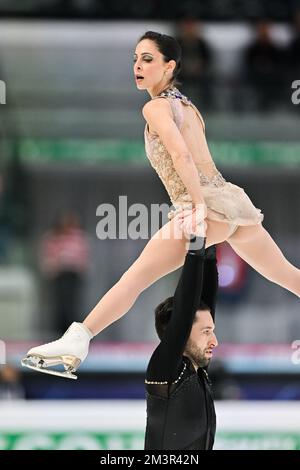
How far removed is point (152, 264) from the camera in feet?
11.7

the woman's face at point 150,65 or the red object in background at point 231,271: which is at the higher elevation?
the woman's face at point 150,65

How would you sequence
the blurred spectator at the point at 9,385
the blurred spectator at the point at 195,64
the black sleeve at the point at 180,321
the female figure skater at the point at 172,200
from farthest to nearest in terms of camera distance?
1. the blurred spectator at the point at 195,64
2. the blurred spectator at the point at 9,385
3. the female figure skater at the point at 172,200
4. the black sleeve at the point at 180,321

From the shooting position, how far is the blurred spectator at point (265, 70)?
923 cm

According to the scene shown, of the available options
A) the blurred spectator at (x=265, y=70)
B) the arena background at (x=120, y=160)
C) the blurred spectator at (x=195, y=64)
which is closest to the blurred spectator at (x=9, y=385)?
the arena background at (x=120, y=160)

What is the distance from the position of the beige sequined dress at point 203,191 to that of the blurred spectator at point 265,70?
5.74 metres

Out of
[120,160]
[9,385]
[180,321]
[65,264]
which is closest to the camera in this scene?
[180,321]

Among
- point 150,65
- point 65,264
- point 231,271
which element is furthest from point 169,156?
point 231,271

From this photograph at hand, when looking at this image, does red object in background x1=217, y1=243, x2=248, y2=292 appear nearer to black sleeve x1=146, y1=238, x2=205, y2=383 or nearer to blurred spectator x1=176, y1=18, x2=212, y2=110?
blurred spectator x1=176, y1=18, x2=212, y2=110

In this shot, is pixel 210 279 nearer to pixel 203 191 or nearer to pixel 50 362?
pixel 203 191

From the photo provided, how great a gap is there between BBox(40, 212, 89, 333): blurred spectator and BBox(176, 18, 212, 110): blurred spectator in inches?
61.4

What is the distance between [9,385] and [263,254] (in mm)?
4463

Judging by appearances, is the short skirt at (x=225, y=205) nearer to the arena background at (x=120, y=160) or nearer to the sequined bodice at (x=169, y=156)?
the sequined bodice at (x=169, y=156)

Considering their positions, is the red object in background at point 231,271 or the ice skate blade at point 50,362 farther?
the red object in background at point 231,271

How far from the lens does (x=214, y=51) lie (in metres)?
9.55
